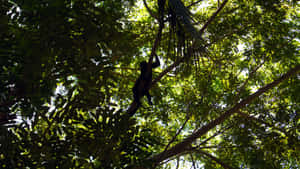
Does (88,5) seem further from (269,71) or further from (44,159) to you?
(269,71)

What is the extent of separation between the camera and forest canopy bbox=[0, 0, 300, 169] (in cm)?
239

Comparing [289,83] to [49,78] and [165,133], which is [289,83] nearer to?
[165,133]

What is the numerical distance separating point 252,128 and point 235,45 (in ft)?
5.00

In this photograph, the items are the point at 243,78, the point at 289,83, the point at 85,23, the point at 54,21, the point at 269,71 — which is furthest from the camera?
the point at 243,78

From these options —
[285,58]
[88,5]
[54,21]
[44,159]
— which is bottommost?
[44,159]

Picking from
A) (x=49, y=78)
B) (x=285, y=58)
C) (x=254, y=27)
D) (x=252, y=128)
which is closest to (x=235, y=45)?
(x=254, y=27)

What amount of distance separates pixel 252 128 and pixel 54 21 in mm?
3514

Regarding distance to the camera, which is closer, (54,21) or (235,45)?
(54,21)

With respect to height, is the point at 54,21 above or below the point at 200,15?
below

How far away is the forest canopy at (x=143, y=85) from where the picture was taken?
239 cm

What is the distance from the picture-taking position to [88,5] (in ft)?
8.59

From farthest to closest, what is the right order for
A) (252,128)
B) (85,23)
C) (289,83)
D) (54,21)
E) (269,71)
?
(269,71), (289,83), (252,128), (85,23), (54,21)

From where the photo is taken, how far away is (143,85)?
3875mm

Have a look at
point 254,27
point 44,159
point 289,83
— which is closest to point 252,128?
point 289,83
